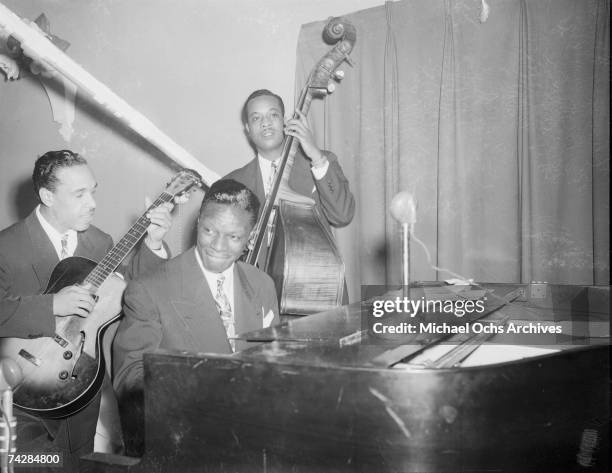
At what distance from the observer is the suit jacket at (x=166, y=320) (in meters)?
1.68

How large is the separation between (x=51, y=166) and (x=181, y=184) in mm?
620

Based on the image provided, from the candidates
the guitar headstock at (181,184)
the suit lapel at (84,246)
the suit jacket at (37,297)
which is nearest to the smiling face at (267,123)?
the guitar headstock at (181,184)

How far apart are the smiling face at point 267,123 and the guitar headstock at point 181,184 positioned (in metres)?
0.55

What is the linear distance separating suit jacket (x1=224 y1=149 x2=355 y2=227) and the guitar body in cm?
104

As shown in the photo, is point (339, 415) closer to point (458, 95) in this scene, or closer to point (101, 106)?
point (458, 95)

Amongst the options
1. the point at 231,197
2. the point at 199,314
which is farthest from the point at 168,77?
the point at 199,314

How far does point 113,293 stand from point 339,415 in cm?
160

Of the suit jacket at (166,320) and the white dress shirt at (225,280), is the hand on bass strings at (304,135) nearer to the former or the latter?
the white dress shirt at (225,280)

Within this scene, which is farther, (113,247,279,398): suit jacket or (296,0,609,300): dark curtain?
(296,0,609,300): dark curtain

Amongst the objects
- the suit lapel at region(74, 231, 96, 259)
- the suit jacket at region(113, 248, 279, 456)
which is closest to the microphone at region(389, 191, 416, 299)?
the suit jacket at region(113, 248, 279, 456)

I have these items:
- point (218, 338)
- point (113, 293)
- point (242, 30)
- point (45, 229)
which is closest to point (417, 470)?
point (218, 338)

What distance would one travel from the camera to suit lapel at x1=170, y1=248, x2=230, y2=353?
1751 mm

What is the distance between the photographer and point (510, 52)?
9.37 ft

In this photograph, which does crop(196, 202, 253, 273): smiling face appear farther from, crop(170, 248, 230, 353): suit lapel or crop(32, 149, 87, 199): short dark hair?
crop(32, 149, 87, 199): short dark hair
